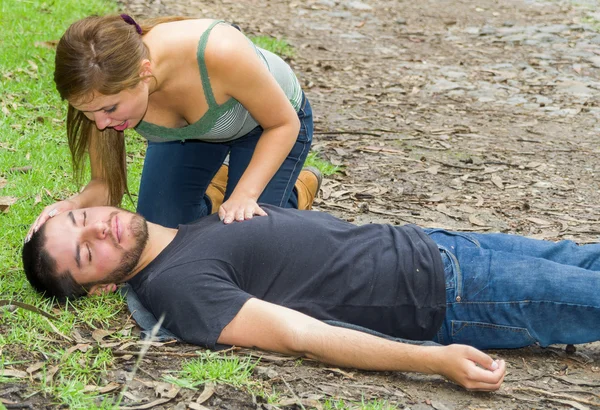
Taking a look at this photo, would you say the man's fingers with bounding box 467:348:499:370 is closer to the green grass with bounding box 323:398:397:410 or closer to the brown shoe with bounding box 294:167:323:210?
the green grass with bounding box 323:398:397:410

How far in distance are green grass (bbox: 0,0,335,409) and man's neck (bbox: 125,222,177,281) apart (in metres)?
0.26

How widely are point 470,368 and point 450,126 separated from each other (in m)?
4.41

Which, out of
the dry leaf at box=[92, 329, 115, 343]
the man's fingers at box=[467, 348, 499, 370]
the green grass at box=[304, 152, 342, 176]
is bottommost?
the green grass at box=[304, 152, 342, 176]

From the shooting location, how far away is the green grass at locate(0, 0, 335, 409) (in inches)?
125

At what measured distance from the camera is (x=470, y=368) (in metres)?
3.11

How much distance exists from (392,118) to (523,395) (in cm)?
448

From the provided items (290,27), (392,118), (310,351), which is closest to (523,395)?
(310,351)

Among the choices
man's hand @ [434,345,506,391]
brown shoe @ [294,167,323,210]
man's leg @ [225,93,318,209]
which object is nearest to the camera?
man's hand @ [434,345,506,391]

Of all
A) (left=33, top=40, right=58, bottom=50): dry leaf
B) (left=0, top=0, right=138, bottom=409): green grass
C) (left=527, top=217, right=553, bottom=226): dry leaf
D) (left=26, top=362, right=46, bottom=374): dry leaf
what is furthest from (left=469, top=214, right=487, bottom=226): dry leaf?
(left=33, top=40, right=58, bottom=50): dry leaf

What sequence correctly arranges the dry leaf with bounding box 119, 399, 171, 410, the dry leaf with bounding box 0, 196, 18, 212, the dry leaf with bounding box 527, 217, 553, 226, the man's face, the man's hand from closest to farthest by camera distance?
the dry leaf with bounding box 119, 399, 171, 410 < the man's hand < the man's face < the dry leaf with bounding box 0, 196, 18, 212 < the dry leaf with bounding box 527, 217, 553, 226

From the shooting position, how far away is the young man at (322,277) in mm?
3379

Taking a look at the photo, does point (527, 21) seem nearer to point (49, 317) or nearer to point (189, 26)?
point (189, 26)

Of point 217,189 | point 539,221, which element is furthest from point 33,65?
point 539,221

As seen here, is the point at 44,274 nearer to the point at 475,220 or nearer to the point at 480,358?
the point at 480,358
